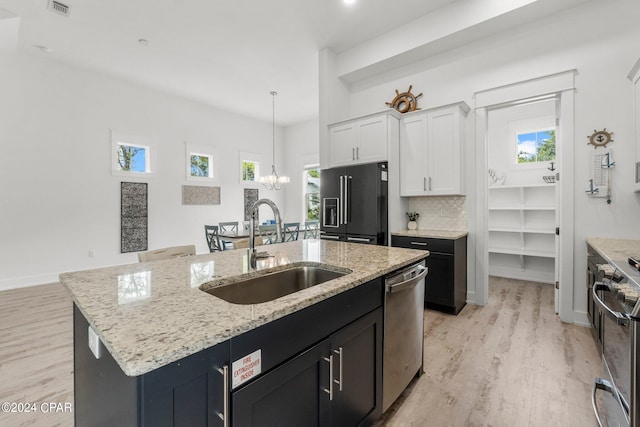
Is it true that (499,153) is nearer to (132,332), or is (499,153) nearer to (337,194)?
(337,194)

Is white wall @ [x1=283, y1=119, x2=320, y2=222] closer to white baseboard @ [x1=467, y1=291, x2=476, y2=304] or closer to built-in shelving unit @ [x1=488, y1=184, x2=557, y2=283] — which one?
built-in shelving unit @ [x1=488, y1=184, x2=557, y2=283]

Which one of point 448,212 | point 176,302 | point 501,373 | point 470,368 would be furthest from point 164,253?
point 448,212

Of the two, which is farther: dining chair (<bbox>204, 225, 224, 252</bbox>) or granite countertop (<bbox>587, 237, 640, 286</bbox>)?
dining chair (<bbox>204, 225, 224, 252</bbox>)

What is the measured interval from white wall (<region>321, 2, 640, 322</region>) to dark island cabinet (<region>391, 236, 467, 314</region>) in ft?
2.89

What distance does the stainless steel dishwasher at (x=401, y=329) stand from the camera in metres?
1.61

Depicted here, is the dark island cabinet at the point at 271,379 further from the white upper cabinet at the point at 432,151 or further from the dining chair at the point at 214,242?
the dining chair at the point at 214,242

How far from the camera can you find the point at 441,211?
382cm

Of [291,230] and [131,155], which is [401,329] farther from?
[131,155]

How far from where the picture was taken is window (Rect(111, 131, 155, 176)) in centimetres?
521

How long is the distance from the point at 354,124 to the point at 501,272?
3.62 metres

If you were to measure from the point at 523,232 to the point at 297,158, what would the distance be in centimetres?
548

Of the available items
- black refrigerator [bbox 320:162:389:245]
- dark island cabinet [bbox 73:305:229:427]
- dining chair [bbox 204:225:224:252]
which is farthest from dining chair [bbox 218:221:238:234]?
dark island cabinet [bbox 73:305:229:427]

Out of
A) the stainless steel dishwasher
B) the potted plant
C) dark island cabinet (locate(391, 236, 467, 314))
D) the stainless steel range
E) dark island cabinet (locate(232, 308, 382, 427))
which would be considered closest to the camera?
dark island cabinet (locate(232, 308, 382, 427))

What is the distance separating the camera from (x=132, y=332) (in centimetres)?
77
